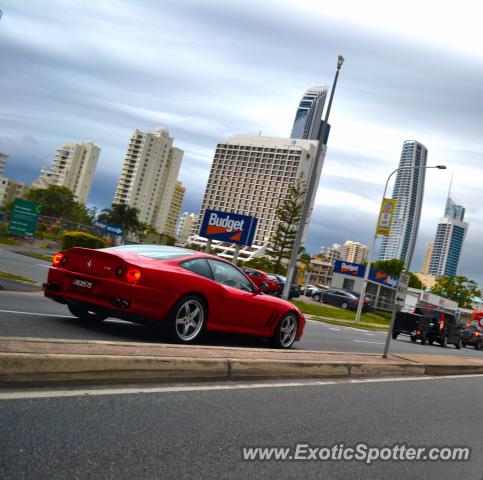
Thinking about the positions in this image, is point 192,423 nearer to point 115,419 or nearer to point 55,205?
point 115,419

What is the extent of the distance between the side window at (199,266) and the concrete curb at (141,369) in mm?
1774

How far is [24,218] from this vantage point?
31.0 m

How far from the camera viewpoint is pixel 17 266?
18.9m

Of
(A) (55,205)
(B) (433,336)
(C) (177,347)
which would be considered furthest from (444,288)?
(C) (177,347)

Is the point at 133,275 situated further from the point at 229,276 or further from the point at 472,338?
the point at 472,338

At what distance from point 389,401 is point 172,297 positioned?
304 cm

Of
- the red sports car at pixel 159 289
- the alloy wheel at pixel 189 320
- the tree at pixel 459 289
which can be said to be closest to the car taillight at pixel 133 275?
the red sports car at pixel 159 289

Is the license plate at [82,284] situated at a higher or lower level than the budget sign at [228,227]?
lower

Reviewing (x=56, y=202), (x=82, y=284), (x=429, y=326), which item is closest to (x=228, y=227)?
(x=429, y=326)

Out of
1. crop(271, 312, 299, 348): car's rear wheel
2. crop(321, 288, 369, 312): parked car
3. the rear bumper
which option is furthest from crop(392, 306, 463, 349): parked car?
crop(321, 288, 369, 312): parked car

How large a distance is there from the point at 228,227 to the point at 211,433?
85.0ft

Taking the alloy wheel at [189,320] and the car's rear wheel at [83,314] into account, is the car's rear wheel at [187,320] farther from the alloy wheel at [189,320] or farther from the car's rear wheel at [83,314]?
the car's rear wheel at [83,314]

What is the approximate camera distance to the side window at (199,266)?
8531mm

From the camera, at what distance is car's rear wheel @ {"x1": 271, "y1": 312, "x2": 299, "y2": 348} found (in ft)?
33.4
